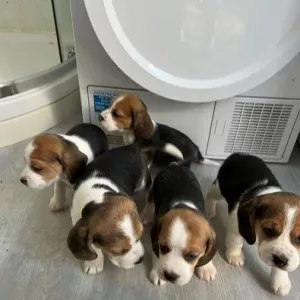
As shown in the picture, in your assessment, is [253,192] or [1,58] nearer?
[253,192]

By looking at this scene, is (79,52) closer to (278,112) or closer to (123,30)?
(123,30)

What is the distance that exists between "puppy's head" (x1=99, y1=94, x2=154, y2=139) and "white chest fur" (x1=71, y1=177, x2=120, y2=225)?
30 cm

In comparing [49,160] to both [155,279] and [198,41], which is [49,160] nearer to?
[155,279]

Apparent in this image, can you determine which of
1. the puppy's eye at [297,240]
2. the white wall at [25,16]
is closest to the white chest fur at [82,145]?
the puppy's eye at [297,240]

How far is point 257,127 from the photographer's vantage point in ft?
4.55

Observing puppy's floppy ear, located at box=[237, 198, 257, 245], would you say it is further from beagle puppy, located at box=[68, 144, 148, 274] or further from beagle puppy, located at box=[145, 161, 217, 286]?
beagle puppy, located at box=[68, 144, 148, 274]

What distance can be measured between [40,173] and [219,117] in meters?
0.75

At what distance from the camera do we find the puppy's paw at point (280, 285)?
101 centimetres

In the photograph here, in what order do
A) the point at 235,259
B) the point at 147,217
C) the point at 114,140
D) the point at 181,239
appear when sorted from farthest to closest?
the point at 114,140
the point at 147,217
the point at 235,259
the point at 181,239

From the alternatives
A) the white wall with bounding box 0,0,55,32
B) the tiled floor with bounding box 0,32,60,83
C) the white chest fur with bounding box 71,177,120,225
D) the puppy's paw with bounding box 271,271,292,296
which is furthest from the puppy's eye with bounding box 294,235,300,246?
the white wall with bounding box 0,0,55,32

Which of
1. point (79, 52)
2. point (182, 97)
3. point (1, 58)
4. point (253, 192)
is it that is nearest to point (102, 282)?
point (253, 192)

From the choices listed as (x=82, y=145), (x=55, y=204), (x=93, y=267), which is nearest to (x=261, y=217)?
(x=93, y=267)

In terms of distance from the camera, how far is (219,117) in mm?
1371

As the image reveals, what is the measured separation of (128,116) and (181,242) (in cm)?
60
